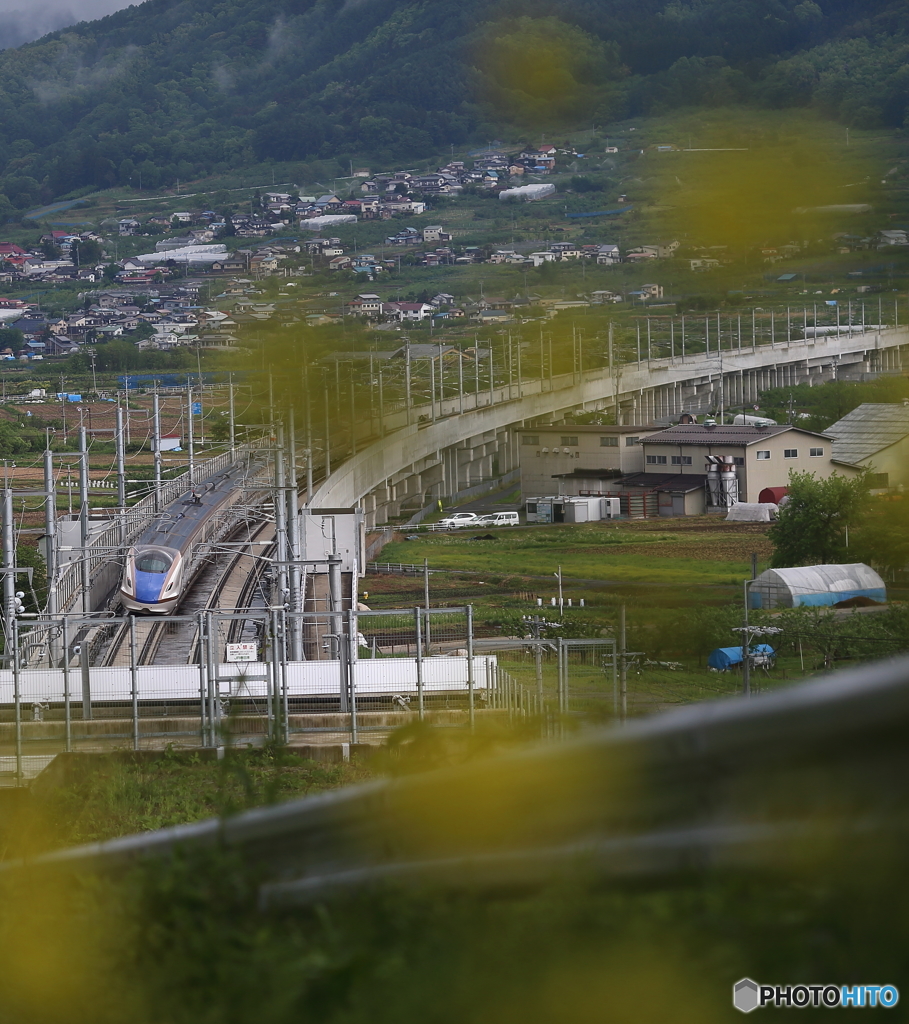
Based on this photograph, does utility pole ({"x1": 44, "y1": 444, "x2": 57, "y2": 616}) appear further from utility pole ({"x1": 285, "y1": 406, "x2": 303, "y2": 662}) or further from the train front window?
utility pole ({"x1": 285, "y1": 406, "x2": 303, "y2": 662})

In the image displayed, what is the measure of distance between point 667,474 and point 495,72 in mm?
22776

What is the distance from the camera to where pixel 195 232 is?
35.3 meters

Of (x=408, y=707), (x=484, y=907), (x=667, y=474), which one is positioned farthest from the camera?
(x=667, y=474)

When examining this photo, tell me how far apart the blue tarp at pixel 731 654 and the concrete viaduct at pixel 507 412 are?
2004mm

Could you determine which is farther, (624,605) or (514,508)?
(514,508)

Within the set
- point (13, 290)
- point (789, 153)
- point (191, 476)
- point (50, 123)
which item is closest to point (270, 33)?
point (191, 476)

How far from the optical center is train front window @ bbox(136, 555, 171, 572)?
1097 cm

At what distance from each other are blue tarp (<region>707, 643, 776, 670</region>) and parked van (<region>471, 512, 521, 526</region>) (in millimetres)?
12801

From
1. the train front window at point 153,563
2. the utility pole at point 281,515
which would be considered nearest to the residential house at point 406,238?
the utility pole at point 281,515

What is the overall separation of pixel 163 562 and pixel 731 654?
566 centimetres

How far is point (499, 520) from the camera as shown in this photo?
70.0ft

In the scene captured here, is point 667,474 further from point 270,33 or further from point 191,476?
point 270,33

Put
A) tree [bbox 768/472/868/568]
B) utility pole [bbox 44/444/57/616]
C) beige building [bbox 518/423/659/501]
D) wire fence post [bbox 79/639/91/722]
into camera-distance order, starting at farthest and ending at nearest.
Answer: beige building [bbox 518/423/659/501], tree [bbox 768/472/868/568], utility pole [bbox 44/444/57/616], wire fence post [bbox 79/639/91/722]

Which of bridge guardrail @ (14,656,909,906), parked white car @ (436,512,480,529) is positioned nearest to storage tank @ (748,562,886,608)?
parked white car @ (436,512,480,529)
